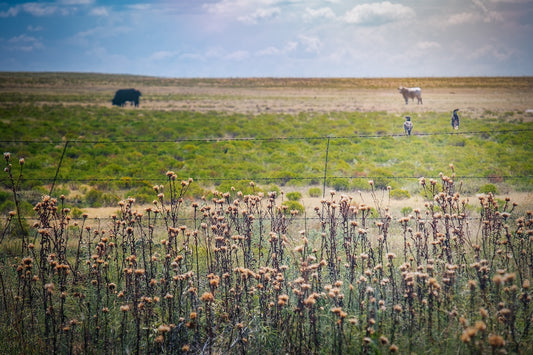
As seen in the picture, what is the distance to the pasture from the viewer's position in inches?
168

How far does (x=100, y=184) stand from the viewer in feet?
52.3

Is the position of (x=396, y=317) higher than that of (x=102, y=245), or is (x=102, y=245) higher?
(x=102, y=245)

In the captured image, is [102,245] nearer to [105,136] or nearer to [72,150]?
[72,150]

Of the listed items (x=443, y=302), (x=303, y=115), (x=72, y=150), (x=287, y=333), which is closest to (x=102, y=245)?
(x=287, y=333)

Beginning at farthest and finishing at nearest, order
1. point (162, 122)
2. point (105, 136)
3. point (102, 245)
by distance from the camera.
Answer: point (162, 122) < point (105, 136) < point (102, 245)

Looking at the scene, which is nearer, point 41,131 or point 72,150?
point 72,150

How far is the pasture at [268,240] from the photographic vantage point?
4.27 metres

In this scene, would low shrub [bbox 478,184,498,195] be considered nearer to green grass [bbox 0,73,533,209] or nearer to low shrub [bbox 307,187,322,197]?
green grass [bbox 0,73,533,209]

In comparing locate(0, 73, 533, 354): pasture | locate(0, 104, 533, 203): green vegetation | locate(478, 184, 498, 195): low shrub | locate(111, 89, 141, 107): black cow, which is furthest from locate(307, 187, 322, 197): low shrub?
locate(111, 89, 141, 107): black cow

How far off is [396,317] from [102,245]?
3255 mm

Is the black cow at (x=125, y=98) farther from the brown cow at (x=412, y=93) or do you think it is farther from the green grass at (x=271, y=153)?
the brown cow at (x=412, y=93)

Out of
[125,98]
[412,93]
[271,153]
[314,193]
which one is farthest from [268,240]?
[125,98]

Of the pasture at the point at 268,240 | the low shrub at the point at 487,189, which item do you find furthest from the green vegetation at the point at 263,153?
the low shrub at the point at 487,189

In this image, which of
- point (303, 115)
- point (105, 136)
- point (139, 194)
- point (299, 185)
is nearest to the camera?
point (139, 194)
